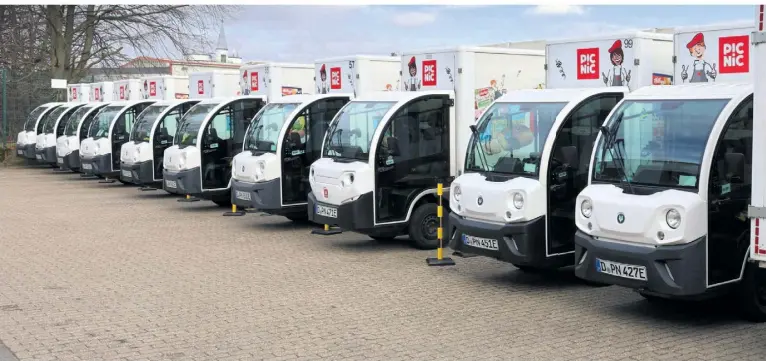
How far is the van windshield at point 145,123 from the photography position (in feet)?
62.8

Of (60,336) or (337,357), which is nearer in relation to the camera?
(337,357)

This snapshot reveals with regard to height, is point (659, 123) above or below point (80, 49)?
below

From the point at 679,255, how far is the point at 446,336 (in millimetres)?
1895

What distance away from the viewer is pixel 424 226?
1175cm

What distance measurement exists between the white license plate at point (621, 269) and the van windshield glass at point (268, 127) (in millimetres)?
7113

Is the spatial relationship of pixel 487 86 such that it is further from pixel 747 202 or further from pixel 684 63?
pixel 747 202

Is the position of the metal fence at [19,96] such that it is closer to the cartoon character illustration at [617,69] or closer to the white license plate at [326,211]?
the white license plate at [326,211]

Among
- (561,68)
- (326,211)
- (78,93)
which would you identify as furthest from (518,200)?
(78,93)

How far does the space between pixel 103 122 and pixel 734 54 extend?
17014 mm

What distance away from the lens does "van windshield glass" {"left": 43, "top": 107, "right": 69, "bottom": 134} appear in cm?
2652

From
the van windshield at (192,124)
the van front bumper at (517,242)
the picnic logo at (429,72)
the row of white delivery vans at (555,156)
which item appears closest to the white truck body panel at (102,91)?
the van windshield at (192,124)

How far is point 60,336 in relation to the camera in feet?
24.4

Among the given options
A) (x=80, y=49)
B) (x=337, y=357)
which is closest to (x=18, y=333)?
(x=337, y=357)

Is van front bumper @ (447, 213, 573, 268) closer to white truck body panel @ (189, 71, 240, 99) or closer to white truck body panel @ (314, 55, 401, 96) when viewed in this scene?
white truck body panel @ (314, 55, 401, 96)
